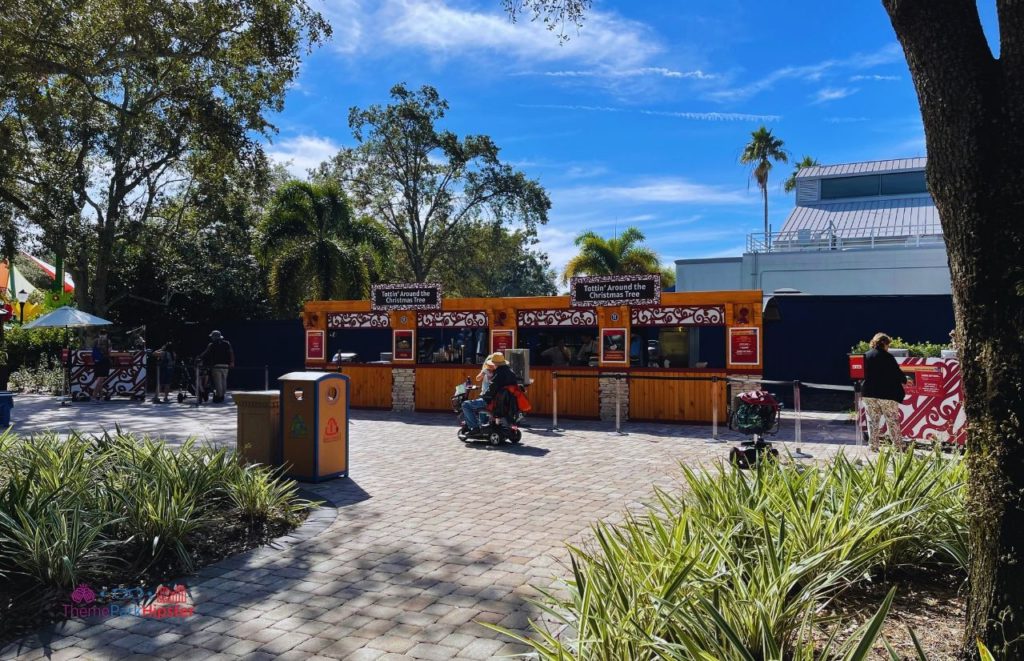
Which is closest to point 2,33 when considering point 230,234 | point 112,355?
point 112,355

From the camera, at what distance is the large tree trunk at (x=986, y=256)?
3146 mm

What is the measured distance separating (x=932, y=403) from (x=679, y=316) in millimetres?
5090

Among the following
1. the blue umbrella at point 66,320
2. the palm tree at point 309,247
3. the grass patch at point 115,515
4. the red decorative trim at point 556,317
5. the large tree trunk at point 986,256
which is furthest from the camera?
the palm tree at point 309,247

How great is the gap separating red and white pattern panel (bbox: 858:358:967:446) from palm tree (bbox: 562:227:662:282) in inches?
892

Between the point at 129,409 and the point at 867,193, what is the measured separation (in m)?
42.1

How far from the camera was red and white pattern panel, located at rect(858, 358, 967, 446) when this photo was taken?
1084 cm

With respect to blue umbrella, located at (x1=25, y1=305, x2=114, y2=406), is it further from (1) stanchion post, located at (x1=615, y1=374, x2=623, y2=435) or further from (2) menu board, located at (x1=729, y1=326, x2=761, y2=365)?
(2) menu board, located at (x1=729, y1=326, x2=761, y2=365)

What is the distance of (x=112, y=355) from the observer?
20.5 meters

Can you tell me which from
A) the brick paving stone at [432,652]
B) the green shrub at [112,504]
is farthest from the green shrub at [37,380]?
the brick paving stone at [432,652]

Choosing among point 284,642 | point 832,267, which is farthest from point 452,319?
point 832,267

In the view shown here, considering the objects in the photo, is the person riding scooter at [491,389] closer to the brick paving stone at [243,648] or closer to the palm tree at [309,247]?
the brick paving stone at [243,648]

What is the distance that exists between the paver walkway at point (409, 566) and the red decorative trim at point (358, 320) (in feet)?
22.6

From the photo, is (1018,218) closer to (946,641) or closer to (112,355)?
(946,641)

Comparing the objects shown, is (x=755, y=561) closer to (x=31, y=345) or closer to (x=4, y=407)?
(x=4, y=407)
